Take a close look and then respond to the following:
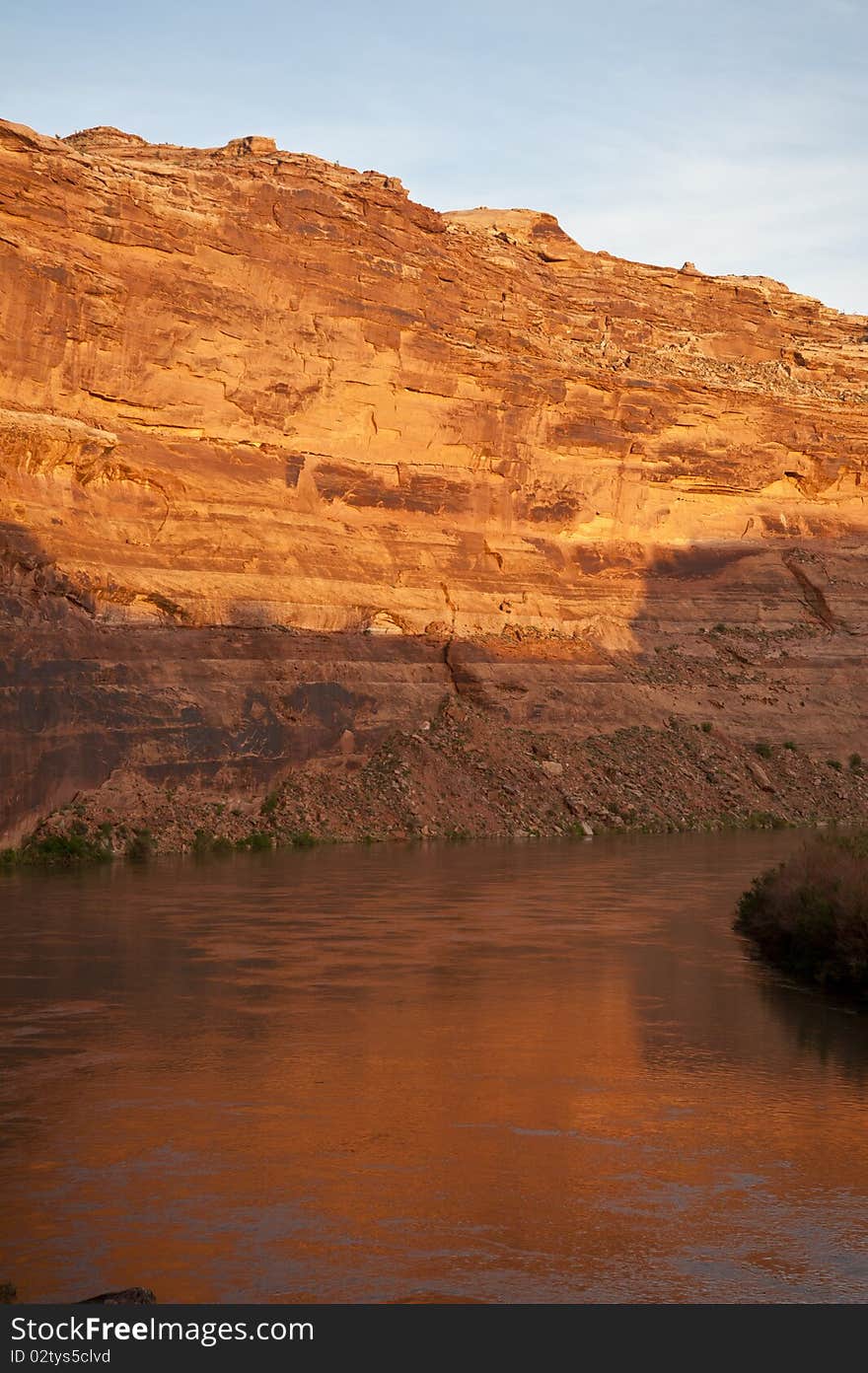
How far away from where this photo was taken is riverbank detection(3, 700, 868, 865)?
97.9 feet

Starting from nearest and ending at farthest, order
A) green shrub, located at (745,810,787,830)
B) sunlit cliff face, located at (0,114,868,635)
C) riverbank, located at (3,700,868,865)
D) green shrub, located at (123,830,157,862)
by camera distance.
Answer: green shrub, located at (123,830,157,862) → riverbank, located at (3,700,868,865) → sunlit cliff face, located at (0,114,868,635) → green shrub, located at (745,810,787,830)

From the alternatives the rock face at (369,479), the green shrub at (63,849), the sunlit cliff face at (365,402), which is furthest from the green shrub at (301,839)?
the sunlit cliff face at (365,402)

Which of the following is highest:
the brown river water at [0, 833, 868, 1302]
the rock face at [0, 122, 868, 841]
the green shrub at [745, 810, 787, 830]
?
the rock face at [0, 122, 868, 841]

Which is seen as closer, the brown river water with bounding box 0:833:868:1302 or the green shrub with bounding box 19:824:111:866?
the brown river water with bounding box 0:833:868:1302

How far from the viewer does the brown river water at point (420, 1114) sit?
23.8 feet

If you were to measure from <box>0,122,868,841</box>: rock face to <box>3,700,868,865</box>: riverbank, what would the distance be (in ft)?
1.99

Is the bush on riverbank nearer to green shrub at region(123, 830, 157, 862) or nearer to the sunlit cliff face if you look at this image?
green shrub at region(123, 830, 157, 862)

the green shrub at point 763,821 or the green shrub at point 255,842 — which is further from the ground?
the green shrub at point 763,821

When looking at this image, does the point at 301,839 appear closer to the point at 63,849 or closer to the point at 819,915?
the point at 63,849

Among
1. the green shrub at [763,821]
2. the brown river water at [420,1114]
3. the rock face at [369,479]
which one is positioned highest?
the rock face at [369,479]

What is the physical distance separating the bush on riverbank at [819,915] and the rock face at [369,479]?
1521cm

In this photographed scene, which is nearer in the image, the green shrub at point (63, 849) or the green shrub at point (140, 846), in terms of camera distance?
the green shrub at point (63, 849)

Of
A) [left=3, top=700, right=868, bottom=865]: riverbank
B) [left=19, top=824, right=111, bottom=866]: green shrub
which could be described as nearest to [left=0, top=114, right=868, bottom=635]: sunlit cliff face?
[left=3, top=700, right=868, bottom=865]: riverbank

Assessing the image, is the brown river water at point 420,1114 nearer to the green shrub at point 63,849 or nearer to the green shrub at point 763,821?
the green shrub at point 63,849
